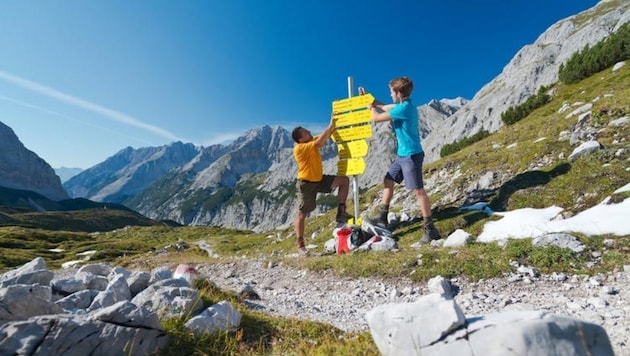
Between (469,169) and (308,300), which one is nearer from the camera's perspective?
(308,300)

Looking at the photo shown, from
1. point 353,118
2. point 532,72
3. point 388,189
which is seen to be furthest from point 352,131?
point 532,72

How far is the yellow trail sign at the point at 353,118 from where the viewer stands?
40.6 ft

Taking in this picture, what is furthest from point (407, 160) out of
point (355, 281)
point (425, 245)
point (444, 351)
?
point (444, 351)

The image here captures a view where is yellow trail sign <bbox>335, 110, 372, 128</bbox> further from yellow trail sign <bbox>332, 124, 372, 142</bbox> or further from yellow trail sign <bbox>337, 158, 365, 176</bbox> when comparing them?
yellow trail sign <bbox>337, 158, 365, 176</bbox>

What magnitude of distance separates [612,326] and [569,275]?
254 centimetres

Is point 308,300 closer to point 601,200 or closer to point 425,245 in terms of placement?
point 425,245

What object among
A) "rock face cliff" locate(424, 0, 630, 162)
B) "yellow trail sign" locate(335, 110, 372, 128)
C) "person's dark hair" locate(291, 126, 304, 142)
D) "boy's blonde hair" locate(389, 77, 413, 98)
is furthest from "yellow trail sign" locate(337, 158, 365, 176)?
"rock face cliff" locate(424, 0, 630, 162)

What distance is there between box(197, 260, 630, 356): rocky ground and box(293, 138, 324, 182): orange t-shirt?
3381mm

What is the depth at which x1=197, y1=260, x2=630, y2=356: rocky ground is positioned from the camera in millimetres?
5160

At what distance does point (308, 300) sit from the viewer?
8.03m

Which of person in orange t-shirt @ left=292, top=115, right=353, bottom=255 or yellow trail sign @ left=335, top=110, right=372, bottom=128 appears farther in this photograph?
A: yellow trail sign @ left=335, top=110, right=372, bottom=128

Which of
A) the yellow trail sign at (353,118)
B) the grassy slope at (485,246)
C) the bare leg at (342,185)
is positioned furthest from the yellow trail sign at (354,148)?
the grassy slope at (485,246)

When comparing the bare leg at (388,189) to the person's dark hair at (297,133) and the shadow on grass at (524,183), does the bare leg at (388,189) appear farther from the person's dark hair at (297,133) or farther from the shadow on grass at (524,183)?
the shadow on grass at (524,183)

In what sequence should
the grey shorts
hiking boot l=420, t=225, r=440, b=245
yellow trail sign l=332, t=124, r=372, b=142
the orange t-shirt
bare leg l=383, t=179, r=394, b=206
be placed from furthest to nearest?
yellow trail sign l=332, t=124, r=372, b=142, bare leg l=383, t=179, r=394, b=206, the orange t-shirt, hiking boot l=420, t=225, r=440, b=245, the grey shorts
